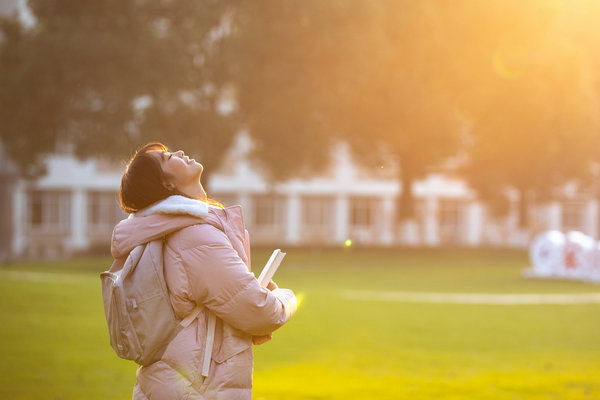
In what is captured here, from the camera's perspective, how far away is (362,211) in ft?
210

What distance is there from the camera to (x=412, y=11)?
104ft

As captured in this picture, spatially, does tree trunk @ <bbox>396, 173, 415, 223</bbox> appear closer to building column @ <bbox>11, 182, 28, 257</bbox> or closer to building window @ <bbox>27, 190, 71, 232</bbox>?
building window @ <bbox>27, 190, 71, 232</bbox>

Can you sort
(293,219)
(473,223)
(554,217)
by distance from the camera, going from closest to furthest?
1. (293,219)
2. (473,223)
3. (554,217)

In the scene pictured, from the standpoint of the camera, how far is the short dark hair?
3170 millimetres

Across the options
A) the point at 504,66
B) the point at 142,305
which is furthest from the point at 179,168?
the point at 504,66

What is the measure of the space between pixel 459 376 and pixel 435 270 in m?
21.8

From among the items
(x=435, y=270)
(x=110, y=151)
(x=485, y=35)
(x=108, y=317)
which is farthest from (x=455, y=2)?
(x=108, y=317)

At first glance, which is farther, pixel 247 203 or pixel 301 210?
pixel 301 210

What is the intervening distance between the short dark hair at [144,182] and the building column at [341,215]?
5897 centimetres

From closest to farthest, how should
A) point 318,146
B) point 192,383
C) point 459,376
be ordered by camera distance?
point 192,383, point 459,376, point 318,146

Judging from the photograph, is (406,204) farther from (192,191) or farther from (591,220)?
(591,220)

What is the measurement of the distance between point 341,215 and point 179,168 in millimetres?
59328

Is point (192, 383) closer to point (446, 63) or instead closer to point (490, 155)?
point (446, 63)

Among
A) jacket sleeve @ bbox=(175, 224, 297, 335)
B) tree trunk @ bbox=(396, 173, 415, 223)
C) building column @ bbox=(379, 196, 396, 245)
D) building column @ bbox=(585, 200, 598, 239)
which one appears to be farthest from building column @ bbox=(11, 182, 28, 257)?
jacket sleeve @ bbox=(175, 224, 297, 335)
